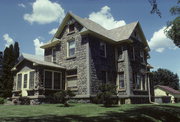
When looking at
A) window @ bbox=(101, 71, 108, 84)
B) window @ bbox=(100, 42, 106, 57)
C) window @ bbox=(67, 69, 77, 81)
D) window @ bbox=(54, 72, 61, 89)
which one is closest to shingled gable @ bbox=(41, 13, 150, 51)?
window @ bbox=(100, 42, 106, 57)

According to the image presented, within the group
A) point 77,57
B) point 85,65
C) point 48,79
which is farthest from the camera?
point 77,57

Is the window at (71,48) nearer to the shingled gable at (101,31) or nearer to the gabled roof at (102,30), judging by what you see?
the shingled gable at (101,31)

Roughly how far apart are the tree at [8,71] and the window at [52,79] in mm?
15371

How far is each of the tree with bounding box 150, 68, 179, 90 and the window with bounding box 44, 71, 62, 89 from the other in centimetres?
4923

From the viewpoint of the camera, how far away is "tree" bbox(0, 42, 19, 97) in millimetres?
31984

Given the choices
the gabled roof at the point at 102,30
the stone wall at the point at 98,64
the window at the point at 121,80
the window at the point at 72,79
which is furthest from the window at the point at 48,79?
the window at the point at 121,80

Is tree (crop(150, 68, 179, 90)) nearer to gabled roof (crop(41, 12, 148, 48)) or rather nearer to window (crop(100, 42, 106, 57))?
gabled roof (crop(41, 12, 148, 48))

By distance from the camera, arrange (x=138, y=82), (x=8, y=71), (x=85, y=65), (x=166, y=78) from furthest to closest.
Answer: (x=166, y=78) → (x=8, y=71) → (x=138, y=82) → (x=85, y=65)

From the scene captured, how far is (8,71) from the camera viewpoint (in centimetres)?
3422

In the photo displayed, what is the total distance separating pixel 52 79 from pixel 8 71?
1792cm

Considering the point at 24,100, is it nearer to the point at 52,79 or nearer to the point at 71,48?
the point at 52,79

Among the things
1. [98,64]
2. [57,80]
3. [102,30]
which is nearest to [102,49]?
[98,64]

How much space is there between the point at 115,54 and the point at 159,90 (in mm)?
26863

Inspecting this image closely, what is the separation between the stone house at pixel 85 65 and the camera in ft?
62.4
